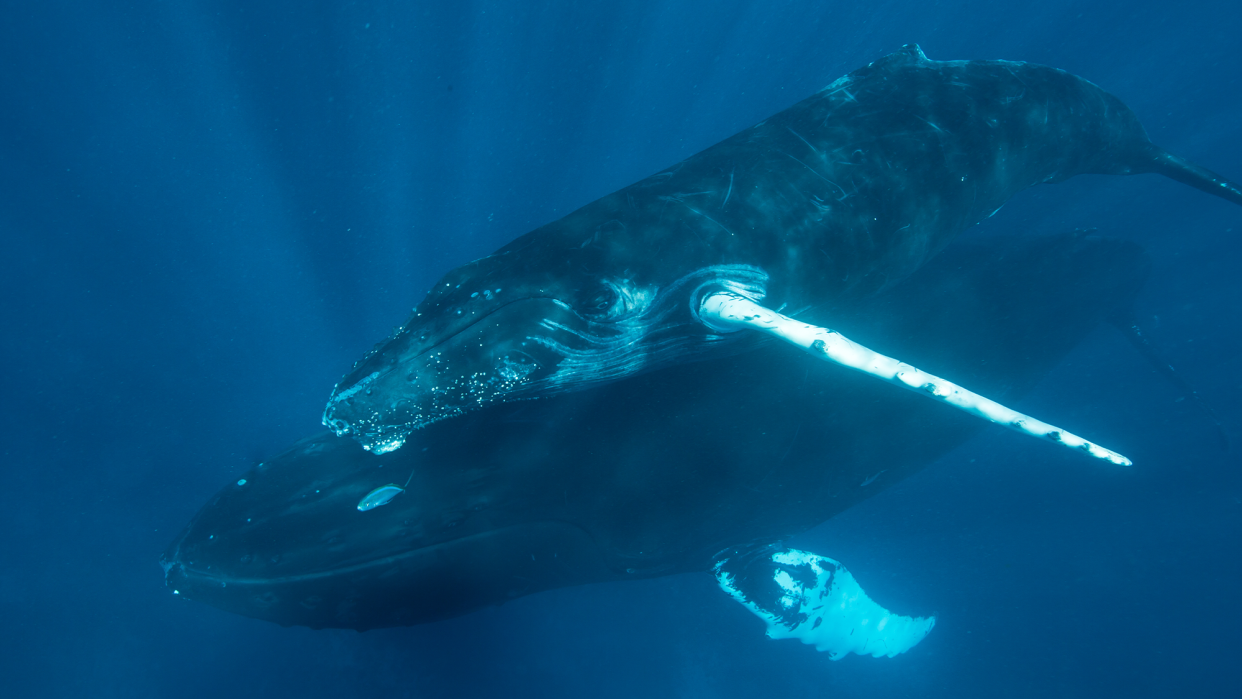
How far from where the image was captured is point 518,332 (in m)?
3.68

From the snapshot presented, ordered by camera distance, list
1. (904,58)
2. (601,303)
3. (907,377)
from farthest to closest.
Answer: (904,58) < (601,303) < (907,377)

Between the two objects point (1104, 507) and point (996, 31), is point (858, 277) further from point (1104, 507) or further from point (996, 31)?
point (1104, 507)

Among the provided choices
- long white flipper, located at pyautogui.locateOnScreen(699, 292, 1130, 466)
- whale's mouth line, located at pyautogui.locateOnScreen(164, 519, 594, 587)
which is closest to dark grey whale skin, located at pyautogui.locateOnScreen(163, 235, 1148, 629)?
whale's mouth line, located at pyautogui.locateOnScreen(164, 519, 594, 587)

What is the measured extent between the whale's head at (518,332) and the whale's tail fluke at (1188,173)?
7507 mm

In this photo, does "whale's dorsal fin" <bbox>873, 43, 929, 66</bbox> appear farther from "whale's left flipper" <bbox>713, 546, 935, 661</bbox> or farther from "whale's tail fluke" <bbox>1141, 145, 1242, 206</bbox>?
"whale's left flipper" <bbox>713, 546, 935, 661</bbox>

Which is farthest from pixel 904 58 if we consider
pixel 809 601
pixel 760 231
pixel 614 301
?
pixel 809 601

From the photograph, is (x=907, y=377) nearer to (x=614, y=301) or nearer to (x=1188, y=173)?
(x=614, y=301)

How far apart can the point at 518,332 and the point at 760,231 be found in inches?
82.7

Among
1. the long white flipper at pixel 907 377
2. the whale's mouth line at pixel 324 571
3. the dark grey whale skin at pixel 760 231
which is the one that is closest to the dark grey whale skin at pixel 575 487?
the whale's mouth line at pixel 324 571

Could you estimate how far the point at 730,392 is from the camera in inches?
222

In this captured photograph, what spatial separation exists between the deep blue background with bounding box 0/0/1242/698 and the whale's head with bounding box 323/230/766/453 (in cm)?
789

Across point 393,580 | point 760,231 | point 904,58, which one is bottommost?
point 393,580

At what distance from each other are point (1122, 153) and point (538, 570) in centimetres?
929

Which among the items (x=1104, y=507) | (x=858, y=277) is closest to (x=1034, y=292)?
(x=858, y=277)
